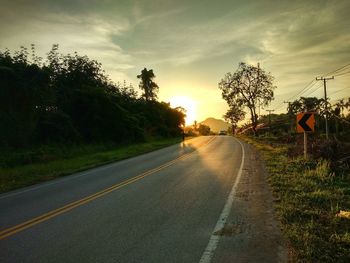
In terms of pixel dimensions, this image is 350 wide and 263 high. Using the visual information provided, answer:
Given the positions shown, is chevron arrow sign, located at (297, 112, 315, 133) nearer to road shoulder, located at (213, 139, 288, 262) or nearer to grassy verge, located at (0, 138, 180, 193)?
road shoulder, located at (213, 139, 288, 262)

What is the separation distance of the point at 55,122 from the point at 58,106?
424cm

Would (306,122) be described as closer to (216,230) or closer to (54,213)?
(216,230)

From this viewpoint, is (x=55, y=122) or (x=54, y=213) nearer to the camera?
(x=54, y=213)

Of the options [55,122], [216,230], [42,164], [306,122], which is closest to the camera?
[216,230]

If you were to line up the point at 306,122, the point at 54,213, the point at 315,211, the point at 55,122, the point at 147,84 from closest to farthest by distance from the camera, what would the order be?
1. the point at 315,211
2. the point at 54,213
3. the point at 306,122
4. the point at 55,122
5. the point at 147,84

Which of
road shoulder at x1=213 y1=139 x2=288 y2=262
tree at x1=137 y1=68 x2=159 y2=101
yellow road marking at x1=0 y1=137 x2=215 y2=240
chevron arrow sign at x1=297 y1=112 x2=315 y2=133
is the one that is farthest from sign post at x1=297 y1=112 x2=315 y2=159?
tree at x1=137 y1=68 x2=159 y2=101

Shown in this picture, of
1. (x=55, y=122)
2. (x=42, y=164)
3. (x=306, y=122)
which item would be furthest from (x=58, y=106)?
(x=306, y=122)

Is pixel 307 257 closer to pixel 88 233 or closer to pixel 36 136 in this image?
pixel 88 233

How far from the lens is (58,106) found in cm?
3475

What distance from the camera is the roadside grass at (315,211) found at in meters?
5.69

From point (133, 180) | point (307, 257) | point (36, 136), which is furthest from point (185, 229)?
point (36, 136)

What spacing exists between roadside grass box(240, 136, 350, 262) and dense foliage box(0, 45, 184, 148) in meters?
19.9

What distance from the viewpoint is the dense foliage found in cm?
2679

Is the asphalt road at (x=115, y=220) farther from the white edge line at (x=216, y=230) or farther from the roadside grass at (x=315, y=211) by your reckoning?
the roadside grass at (x=315, y=211)
